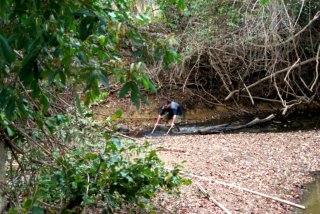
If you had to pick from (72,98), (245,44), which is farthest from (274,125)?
(72,98)

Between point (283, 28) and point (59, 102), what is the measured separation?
10983mm

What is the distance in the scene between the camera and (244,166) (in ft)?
30.3

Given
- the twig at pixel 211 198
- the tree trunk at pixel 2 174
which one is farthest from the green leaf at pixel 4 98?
the twig at pixel 211 198

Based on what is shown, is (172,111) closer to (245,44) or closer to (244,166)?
(245,44)

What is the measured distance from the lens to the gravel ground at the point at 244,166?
6.89 m

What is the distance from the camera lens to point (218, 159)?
9.54m

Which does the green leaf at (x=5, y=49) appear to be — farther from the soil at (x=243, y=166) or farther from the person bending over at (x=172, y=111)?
the person bending over at (x=172, y=111)

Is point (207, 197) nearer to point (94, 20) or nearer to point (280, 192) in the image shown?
point (280, 192)

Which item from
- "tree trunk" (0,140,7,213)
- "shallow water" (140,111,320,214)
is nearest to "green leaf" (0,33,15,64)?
"tree trunk" (0,140,7,213)

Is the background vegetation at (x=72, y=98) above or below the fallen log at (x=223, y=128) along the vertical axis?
above

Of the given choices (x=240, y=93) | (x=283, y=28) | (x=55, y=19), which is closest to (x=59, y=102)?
(x=55, y=19)

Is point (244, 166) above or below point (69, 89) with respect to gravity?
below

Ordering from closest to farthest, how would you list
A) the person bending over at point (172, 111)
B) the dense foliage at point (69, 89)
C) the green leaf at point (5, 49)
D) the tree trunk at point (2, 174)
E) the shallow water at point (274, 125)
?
the green leaf at point (5, 49), the dense foliage at point (69, 89), the tree trunk at point (2, 174), the person bending over at point (172, 111), the shallow water at point (274, 125)

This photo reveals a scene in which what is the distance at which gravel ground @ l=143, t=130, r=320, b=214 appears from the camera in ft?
22.6
